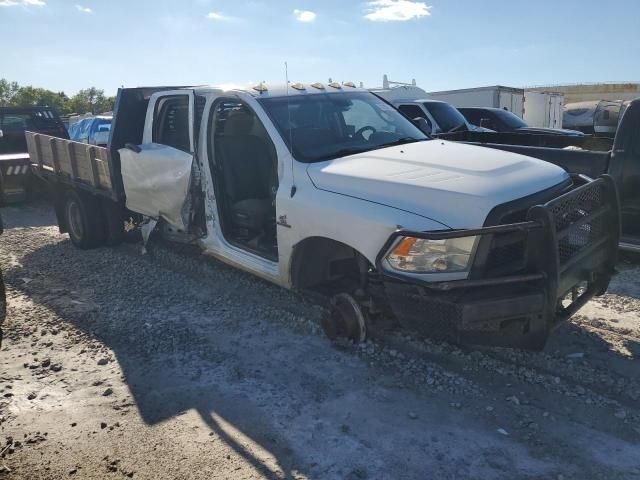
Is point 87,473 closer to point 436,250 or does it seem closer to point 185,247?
point 436,250

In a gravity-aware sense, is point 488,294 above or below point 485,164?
below

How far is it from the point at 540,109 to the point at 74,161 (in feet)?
67.2

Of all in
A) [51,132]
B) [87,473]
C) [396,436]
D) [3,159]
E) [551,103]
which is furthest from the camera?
[551,103]

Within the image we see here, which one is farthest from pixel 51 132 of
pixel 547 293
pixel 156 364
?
pixel 547 293

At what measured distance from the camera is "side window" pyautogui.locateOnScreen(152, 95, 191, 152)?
5.98 m

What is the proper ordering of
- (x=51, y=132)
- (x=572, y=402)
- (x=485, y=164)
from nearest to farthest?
(x=572, y=402) → (x=485, y=164) → (x=51, y=132)

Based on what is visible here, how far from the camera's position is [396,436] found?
3320 mm

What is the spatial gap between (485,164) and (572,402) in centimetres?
167

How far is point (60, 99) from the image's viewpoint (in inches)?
1976

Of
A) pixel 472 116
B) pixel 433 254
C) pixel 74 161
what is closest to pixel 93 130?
pixel 74 161

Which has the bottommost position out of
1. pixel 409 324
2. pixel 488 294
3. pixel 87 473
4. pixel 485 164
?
pixel 87 473

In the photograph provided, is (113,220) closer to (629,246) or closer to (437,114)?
(629,246)

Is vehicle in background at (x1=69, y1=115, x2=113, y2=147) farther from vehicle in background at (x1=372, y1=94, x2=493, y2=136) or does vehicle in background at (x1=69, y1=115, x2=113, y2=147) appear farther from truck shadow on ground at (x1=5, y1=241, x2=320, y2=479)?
truck shadow on ground at (x1=5, y1=241, x2=320, y2=479)

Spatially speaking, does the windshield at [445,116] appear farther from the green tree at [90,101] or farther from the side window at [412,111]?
the green tree at [90,101]
